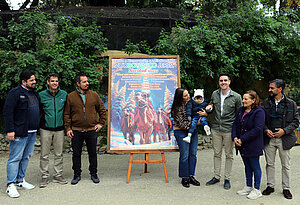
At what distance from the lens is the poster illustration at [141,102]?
446 centimetres

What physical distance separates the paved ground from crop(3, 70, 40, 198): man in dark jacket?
0.27m

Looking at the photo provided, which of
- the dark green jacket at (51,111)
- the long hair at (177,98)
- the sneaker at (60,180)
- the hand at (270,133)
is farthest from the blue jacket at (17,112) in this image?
the hand at (270,133)

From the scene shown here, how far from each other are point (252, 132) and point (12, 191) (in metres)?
3.42

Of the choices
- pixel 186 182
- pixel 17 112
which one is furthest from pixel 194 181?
pixel 17 112

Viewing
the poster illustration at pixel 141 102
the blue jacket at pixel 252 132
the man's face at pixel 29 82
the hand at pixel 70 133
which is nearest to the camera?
the blue jacket at pixel 252 132

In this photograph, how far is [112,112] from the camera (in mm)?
4543

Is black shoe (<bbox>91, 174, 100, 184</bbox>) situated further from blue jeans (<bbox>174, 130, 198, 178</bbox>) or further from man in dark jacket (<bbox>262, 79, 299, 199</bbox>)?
man in dark jacket (<bbox>262, 79, 299, 199</bbox>)

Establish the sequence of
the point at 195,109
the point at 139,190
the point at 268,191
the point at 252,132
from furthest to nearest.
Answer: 1. the point at 195,109
2. the point at 139,190
3. the point at 268,191
4. the point at 252,132

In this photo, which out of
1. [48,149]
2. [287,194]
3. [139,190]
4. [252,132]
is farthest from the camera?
[48,149]

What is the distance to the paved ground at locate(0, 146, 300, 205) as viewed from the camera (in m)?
3.62

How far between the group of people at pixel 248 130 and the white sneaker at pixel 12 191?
242cm

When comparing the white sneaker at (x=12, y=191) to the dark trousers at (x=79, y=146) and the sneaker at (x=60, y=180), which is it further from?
the dark trousers at (x=79, y=146)

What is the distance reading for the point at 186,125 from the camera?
416 cm

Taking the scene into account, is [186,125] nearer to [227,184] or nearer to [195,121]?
[195,121]
